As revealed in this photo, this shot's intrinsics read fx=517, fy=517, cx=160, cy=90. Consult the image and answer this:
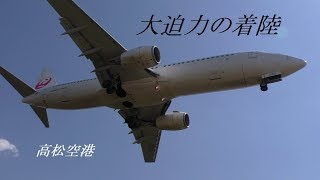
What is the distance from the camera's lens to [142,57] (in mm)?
40438

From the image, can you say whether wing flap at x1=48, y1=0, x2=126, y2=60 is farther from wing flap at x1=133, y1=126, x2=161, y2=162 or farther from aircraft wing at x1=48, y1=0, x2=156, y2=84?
wing flap at x1=133, y1=126, x2=161, y2=162

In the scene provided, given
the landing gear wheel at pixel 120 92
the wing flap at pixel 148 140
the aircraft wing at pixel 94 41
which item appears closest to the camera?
Answer: the aircraft wing at pixel 94 41

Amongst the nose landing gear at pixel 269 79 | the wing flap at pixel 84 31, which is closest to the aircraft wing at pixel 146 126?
the wing flap at pixel 84 31

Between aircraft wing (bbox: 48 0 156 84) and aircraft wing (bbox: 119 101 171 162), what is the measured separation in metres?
7.38

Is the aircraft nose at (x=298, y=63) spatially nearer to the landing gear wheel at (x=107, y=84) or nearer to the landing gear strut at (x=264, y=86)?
the landing gear strut at (x=264, y=86)

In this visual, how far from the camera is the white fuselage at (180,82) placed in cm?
4138

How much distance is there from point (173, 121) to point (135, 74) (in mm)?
7969

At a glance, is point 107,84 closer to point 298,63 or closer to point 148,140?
point 148,140

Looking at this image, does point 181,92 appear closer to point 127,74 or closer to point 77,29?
point 127,74

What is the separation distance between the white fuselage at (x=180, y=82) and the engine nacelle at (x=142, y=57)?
9.70 ft

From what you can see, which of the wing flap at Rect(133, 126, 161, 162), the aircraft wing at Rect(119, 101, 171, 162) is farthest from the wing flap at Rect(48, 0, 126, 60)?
the wing flap at Rect(133, 126, 161, 162)

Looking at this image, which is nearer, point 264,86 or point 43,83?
point 264,86

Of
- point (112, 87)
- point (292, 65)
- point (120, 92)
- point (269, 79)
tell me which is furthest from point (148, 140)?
point (292, 65)

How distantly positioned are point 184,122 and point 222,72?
873 centimetres
